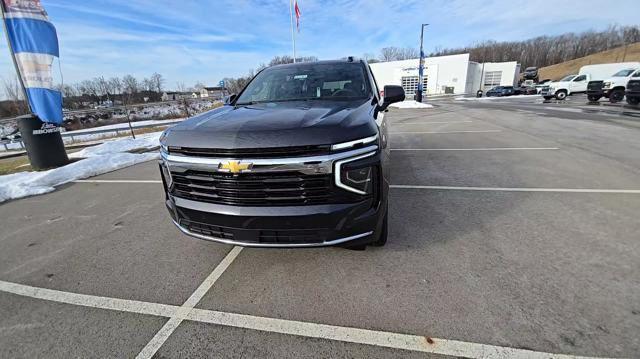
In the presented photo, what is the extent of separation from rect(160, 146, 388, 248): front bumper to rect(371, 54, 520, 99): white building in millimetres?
55647

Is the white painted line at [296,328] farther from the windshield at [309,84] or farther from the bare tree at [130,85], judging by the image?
the bare tree at [130,85]

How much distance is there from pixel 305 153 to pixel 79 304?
7.26 feet

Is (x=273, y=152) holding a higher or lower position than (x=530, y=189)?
higher

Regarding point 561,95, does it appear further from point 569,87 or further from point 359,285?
point 359,285

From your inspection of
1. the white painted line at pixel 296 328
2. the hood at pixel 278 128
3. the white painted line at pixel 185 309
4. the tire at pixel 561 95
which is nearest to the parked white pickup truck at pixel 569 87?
the tire at pixel 561 95

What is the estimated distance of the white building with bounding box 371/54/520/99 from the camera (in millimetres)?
54062

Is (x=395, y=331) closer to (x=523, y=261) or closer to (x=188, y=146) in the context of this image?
(x=523, y=261)

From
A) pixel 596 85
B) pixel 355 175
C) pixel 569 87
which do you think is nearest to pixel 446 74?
pixel 569 87

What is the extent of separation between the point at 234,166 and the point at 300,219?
1.99 feet

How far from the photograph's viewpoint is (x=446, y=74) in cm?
5531

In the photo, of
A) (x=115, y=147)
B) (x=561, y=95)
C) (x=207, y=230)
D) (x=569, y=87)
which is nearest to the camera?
(x=207, y=230)

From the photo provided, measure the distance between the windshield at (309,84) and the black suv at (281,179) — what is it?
0.97 m

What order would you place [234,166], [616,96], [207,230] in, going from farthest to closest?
1. [616,96]
2. [207,230]
3. [234,166]

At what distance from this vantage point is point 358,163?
2104 millimetres
